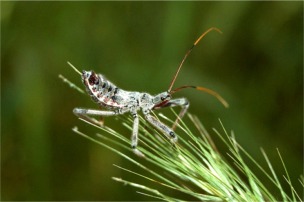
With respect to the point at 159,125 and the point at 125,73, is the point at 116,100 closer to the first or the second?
the point at 159,125

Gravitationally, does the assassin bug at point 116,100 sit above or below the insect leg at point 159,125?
above

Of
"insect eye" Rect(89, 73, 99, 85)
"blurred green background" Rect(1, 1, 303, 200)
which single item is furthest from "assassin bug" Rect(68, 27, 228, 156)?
"blurred green background" Rect(1, 1, 303, 200)

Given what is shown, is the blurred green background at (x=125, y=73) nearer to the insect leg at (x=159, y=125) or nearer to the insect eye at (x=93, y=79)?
the insect eye at (x=93, y=79)

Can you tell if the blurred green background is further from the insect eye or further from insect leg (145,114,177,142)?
insect leg (145,114,177,142)

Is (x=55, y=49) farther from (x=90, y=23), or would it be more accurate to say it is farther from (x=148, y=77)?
(x=148, y=77)

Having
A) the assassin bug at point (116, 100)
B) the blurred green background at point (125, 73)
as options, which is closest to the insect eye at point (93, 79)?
the assassin bug at point (116, 100)

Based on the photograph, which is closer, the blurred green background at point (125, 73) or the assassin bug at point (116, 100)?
the assassin bug at point (116, 100)

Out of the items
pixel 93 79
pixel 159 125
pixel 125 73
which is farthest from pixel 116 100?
pixel 125 73

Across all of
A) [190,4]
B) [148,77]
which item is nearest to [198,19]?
[190,4]
